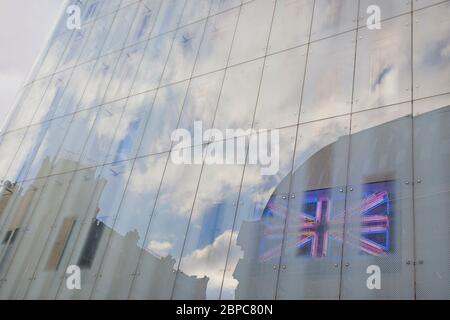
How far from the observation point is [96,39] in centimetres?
2077

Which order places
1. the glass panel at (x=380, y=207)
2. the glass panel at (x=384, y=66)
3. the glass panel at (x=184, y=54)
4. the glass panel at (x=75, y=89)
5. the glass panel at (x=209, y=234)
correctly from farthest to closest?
the glass panel at (x=75, y=89) → the glass panel at (x=184, y=54) → the glass panel at (x=209, y=234) → the glass panel at (x=384, y=66) → the glass panel at (x=380, y=207)

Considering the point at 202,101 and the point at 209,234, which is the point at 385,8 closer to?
the point at 202,101

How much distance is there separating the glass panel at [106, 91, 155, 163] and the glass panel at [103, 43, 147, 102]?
0.99 meters

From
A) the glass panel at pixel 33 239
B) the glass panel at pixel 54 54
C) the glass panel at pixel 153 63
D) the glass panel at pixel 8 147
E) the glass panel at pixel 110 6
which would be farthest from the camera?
the glass panel at pixel 54 54

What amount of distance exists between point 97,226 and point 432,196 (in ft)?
30.3

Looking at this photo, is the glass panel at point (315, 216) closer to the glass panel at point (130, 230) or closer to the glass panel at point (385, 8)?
the glass panel at point (385, 8)

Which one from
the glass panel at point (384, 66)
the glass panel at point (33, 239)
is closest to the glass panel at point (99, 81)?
the glass panel at point (33, 239)

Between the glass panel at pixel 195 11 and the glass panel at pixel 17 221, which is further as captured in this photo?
the glass panel at pixel 195 11

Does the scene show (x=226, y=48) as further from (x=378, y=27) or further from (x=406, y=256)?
(x=406, y=256)

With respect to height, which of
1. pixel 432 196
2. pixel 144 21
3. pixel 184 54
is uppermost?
pixel 144 21

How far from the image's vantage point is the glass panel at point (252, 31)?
1399cm

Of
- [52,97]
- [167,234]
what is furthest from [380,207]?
[52,97]

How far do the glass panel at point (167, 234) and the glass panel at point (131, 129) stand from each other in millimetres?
2095

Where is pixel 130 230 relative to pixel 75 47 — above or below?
below
